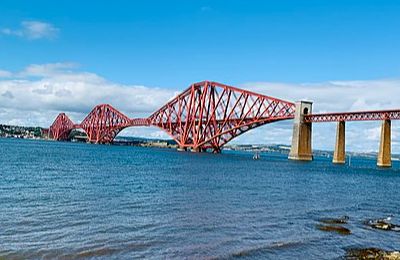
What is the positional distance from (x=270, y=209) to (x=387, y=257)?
10869 millimetres

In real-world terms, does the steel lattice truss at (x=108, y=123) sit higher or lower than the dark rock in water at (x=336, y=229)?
higher

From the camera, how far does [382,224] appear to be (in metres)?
23.3

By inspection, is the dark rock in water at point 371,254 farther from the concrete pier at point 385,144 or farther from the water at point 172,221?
the concrete pier at point 385,144

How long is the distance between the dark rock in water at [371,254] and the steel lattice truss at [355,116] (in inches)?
2813

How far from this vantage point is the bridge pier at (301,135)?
99.1 metres

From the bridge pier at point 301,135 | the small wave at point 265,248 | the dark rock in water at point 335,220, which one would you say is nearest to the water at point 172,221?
the small wave at point 265,248

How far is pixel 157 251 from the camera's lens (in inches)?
635

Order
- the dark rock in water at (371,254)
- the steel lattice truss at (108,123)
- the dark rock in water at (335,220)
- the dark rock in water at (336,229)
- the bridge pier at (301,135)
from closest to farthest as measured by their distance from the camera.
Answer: the dark rock in water at (371,254)
the dark rock in water at (336,229)
the dark rock in water at (335,220)
the bridge pier at (301,135)
the steel lattice truss at (108,123)

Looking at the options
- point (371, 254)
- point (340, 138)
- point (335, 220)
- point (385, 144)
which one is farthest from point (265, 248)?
point (340, 138)

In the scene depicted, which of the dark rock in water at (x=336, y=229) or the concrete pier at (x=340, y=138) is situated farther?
the concrete pier at (x=340, y=138)

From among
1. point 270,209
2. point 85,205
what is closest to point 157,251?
point 85,205

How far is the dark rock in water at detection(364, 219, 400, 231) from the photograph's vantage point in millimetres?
22473

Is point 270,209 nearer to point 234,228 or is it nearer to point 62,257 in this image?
point 234,228

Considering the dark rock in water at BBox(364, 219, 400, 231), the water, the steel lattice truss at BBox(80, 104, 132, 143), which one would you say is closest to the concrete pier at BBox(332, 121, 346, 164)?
the water
